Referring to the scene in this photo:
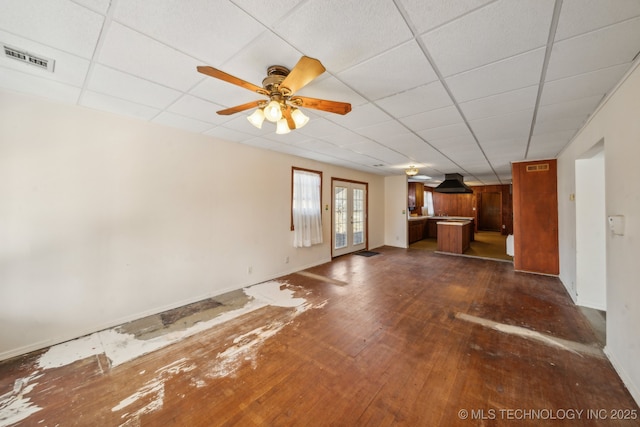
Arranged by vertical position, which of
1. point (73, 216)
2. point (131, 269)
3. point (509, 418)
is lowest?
point (509, 418)

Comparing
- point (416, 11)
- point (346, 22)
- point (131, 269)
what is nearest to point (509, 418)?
point (416, 11)

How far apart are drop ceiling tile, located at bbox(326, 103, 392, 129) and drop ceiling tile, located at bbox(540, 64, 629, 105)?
4.70 feet

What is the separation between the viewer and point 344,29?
4.54 ft

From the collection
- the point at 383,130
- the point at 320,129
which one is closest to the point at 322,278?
the point at 320,129

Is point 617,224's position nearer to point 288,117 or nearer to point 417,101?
point 417,101

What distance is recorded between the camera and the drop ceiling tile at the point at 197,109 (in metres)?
2.37

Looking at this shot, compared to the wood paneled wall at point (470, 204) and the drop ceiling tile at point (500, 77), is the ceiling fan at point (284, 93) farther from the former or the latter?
the wood paneled wall at point (470, 204)

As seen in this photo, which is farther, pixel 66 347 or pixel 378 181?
pixel 378 181

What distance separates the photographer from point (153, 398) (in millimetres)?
1727

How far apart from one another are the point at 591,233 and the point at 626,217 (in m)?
1.84

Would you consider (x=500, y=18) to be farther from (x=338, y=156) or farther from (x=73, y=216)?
(x=73, y=216)

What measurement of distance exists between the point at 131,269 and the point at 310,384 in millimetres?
2619

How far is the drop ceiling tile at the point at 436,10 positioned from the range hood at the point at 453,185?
6328 millimetres

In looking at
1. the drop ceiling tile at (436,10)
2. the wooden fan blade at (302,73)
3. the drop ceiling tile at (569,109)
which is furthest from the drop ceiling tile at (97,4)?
the drop ceiling tile at (569,109)
